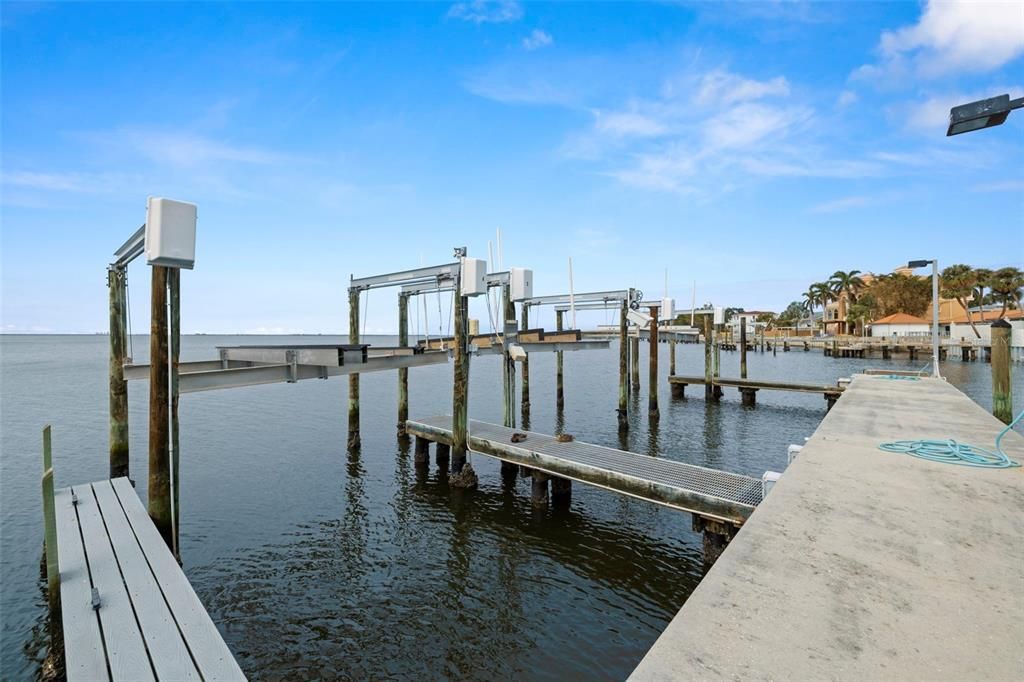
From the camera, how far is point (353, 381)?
16.7 metres

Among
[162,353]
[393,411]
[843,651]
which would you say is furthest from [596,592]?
[393,411]

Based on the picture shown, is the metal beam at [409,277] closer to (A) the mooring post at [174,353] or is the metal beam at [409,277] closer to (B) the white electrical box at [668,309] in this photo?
(A) the mooring post at [174,353]

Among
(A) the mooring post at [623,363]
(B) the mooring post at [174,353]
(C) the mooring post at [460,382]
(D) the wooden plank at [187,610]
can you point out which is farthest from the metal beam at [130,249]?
(A) the mooring post at [623,363]

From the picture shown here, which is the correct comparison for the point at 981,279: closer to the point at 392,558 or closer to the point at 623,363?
the point at 623,363

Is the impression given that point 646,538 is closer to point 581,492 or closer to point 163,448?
point 581,492

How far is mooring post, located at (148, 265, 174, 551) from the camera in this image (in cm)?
650

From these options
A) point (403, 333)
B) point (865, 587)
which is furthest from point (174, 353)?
point (403, 333)

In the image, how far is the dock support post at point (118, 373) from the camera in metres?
9.73

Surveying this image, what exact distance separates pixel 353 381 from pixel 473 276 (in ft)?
22.4

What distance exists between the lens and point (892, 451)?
23.2 feet

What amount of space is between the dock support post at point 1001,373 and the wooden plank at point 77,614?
53.9ft

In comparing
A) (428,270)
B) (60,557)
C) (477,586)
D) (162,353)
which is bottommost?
(477,586)

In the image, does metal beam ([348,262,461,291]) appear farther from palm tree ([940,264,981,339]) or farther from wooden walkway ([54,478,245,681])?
palm tree ([940,264,981,339])

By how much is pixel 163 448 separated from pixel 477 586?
548 cm
